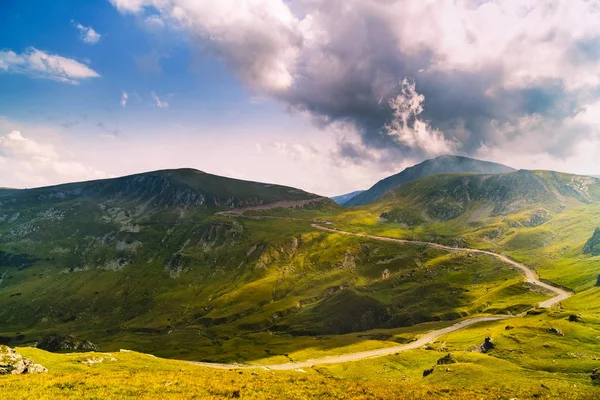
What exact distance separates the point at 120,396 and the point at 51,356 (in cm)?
4639

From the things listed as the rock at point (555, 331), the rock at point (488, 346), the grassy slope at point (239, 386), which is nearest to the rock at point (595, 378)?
the grassy slope at point (239, 386)

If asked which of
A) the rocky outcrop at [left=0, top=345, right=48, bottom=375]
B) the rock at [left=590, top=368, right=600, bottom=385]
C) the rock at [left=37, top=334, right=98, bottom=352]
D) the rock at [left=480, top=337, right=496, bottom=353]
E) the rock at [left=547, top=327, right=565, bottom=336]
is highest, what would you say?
the rocky outcrop at [left=0, top=345, right=48, bottom=375]

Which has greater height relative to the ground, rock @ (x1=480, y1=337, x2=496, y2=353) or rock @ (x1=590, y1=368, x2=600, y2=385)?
rock @ (x1=590, y1=368, x2=600, y2=385)

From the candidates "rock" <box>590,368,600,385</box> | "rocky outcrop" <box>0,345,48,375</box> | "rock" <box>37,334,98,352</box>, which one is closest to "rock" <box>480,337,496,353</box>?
"rock" <box>590,368,600,385</box>

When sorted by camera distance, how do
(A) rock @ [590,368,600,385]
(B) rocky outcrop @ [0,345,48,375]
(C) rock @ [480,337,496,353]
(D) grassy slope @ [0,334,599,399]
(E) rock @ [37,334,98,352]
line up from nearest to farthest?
(D) grassy slope @ [0,334,599,399], (B) rocky outcrop @ [0,345,48,375], (A) rock @ [590,368,600,385], (C) rock @ [480,337,496,353], (E) rock @ [37,334,98,352]

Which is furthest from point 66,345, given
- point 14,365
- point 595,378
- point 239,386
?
point 595,378

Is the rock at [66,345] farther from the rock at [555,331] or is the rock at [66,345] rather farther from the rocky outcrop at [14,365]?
the rock at [555,331]

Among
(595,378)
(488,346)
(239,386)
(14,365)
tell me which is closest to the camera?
(239,386)

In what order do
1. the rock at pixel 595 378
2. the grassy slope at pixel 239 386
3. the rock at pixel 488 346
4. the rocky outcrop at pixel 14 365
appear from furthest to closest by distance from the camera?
the rock at pixel 488 346 < the rock at pixel 595 378 < the rocky outcrop at pixel 14 365 < the grassy slope at pixel 239 386

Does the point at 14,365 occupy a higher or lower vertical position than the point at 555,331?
A: higher

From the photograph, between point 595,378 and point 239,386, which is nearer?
point 239,386

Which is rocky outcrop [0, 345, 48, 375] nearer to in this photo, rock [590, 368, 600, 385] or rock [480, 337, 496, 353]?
rock [590, 368, 600, 385]

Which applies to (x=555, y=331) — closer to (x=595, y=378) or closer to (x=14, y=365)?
(x=595, y=378)

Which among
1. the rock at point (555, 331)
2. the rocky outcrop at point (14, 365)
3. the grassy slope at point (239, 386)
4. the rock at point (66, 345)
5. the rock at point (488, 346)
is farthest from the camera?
the rock at point (66, 345)
